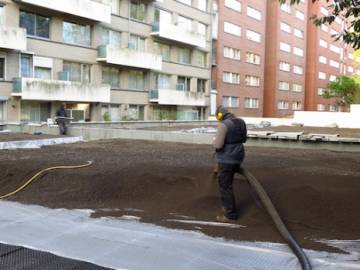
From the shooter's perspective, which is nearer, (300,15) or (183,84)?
(183,84)

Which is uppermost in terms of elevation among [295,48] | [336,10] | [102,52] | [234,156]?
[295,48]

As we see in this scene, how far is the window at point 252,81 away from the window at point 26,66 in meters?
33.3

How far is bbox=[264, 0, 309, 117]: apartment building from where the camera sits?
220 ft

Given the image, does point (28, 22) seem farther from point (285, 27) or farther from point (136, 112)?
point (285, 27)

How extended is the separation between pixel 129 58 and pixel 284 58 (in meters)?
38.0

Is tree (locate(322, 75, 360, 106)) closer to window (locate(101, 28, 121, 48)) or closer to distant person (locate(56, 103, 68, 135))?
window (locate(101, 28, 121, 48))

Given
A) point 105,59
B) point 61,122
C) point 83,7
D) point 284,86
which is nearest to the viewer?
point 61,122

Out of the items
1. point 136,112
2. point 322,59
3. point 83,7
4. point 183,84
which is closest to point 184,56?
point 183,84

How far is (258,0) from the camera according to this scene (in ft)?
200

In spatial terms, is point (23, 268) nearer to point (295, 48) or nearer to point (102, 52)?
point (102, 52)

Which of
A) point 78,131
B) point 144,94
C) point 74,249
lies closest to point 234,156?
point 74,249

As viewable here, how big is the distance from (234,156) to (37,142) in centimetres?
1279

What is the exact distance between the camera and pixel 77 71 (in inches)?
1393

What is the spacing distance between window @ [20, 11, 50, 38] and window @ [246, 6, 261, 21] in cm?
3255
